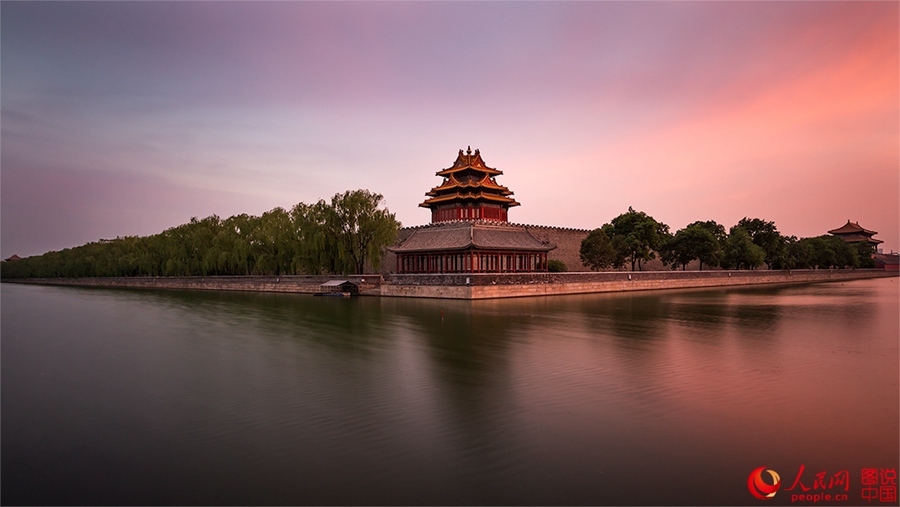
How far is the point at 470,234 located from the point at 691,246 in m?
22.5

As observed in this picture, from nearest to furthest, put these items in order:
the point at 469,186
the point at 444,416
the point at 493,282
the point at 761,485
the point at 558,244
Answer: the point at 761,485 < the point at 444,416 < the point at 493,282 < the point at 469,186 < the point at 558,244

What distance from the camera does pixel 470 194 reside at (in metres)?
38.4

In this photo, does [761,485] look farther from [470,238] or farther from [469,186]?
[469,186]

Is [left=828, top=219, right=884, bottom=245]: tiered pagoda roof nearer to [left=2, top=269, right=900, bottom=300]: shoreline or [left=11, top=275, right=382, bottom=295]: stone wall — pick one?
[left=2, top=269, right=900, bottom=300]: shoreline

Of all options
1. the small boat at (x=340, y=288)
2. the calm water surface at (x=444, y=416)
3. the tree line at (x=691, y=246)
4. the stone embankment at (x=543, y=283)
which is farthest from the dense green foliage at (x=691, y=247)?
the calm water surface at (x=444, y=416)

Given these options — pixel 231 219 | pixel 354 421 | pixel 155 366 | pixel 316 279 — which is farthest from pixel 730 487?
pixel 231 219

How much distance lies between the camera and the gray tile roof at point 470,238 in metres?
33.9

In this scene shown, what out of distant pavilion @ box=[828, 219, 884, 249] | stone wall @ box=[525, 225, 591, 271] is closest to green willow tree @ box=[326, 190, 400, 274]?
stone wall @ box=[525, 225, 591, 271]

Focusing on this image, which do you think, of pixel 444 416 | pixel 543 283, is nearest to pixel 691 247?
pixel 543 283

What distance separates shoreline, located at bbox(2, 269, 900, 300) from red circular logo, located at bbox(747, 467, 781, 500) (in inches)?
914

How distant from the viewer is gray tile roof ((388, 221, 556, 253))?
111 ft

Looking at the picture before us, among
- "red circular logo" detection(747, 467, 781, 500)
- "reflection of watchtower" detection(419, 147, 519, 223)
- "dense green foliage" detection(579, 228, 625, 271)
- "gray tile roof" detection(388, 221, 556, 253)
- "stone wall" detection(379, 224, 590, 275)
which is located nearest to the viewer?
"red circular logo" detection(747, 467, 781, 500)

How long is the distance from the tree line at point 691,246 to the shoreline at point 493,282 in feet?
5.66

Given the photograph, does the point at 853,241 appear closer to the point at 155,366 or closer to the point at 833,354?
the point at 833,354
